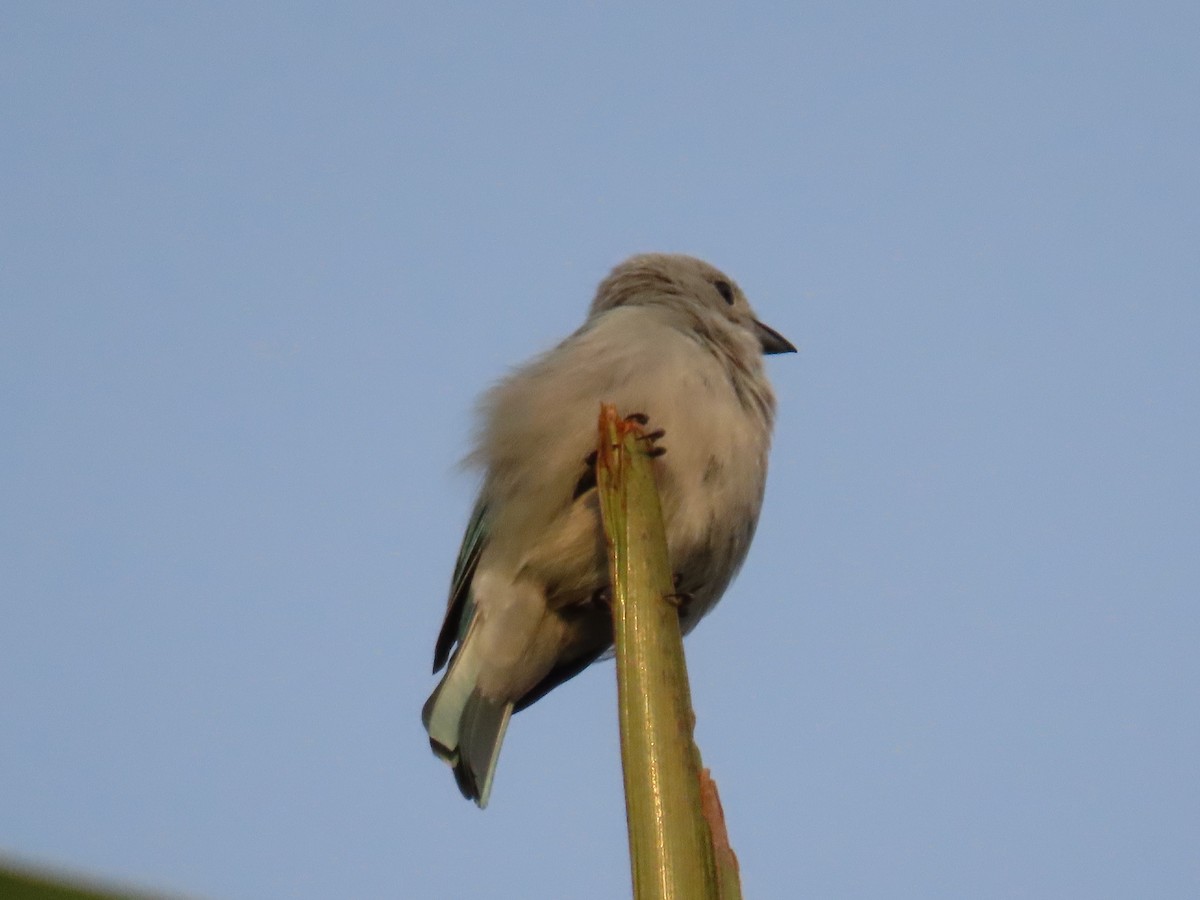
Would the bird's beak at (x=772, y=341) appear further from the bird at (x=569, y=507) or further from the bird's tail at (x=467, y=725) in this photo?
the bird's tail at (x=467, y=725)

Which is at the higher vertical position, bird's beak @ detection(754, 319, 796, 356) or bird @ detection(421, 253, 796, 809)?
bird's beak @ detection(754, 319, 796, 356)

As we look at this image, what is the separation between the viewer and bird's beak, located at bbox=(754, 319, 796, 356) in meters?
7.47

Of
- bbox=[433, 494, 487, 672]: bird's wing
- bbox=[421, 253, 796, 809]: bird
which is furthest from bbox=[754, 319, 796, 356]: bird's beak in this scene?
bbox=[433, 494, 487, 672]: bird's wing

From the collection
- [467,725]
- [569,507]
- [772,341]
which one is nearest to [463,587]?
[467,725]

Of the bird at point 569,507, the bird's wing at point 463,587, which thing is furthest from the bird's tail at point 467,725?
the bird's wing at point 463,587

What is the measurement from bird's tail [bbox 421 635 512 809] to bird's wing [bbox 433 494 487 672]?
27 cm

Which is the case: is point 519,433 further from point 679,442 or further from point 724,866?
point 724,866

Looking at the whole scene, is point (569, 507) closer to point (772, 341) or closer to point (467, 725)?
point (467, 725)

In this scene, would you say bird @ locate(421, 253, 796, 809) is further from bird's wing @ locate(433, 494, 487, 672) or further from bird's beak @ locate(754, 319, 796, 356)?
bird's beak @ locate(754, 319, 796, 356)

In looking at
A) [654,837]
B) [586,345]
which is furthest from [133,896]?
[586,345]

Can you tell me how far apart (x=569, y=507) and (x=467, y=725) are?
37.8 inches

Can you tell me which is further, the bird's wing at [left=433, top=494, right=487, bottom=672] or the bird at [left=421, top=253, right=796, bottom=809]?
the bird's wing at [left=433, top=494, right=487, bottom=672]

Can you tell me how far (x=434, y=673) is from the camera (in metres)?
6.01

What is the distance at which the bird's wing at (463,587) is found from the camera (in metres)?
5.83
